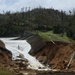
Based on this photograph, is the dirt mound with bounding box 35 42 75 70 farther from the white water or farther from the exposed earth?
the white water

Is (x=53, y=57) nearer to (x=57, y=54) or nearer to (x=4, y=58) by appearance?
(x=57, y=54)

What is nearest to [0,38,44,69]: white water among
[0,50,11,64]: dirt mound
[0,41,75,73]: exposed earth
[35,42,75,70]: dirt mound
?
[0,41,75,73]: exposed earth

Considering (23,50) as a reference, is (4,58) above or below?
above

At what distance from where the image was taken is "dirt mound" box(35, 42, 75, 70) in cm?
6178

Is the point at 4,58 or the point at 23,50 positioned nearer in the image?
the point at 4,58

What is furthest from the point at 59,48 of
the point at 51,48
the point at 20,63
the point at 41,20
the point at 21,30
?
the point at 41,20

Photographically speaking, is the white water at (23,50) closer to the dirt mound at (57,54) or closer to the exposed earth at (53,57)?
the exposed earth at (53,57)

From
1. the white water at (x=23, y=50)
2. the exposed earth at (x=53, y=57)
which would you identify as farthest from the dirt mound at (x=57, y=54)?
the white water at (x=23, y=50)

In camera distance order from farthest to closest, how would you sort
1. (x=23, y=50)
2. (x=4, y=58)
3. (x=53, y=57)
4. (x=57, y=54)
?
1. (x=23, y=50)
2. (x=53, y=57)
3. (x=57, y=54)
4. (x=4, y=58)

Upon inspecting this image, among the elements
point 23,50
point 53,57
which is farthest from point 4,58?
point 23,50

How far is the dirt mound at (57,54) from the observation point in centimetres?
6178

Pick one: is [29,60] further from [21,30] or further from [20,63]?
[21,30]

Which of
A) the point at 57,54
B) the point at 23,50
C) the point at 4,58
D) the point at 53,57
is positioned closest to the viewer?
the point at 4,58

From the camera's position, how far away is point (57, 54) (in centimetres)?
6725
